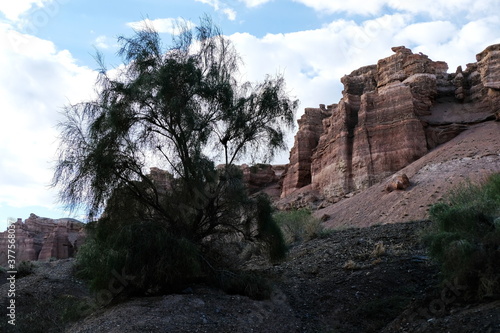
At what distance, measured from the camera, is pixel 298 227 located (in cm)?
2409

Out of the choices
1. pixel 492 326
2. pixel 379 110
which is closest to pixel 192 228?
pixel 492 326

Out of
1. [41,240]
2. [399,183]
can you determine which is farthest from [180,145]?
[41,240]

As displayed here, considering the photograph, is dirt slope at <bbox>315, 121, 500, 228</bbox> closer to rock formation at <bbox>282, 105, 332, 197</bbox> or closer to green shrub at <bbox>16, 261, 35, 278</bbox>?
rock formation at <bbox>282, 105, 332, 197</bbox>

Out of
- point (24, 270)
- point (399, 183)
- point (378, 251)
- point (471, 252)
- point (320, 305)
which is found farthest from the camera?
point (399, 183)

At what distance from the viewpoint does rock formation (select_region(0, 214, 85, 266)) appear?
64625mm

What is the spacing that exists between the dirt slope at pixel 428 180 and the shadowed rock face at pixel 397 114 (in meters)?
2.41

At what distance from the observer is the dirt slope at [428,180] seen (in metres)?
28.9

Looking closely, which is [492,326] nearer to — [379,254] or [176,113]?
[379,254]

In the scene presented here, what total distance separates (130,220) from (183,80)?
3915 millimetres

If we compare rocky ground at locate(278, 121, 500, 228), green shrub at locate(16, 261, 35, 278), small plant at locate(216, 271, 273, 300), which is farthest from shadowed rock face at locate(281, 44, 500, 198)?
small plant at locate(216, 271, 273, 300)

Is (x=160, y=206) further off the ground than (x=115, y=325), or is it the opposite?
(x=160, y=206)

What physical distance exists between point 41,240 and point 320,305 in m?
72.8

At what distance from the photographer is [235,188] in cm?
1292

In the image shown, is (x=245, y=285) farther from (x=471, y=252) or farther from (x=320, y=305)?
(x=471, y=252)
